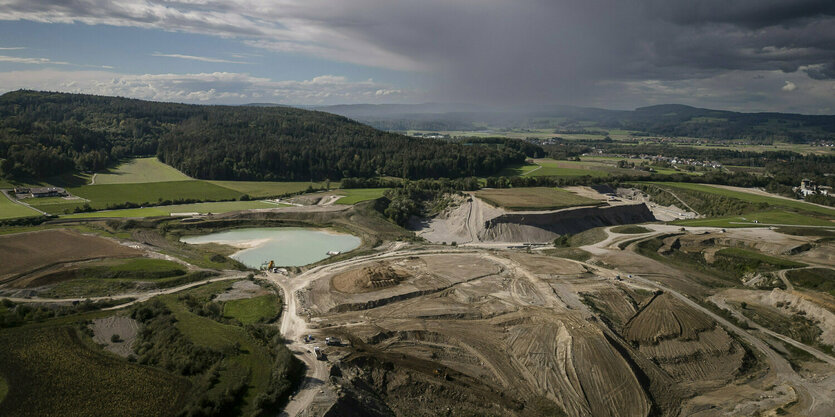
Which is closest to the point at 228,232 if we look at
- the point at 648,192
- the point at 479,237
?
the point at 479,237

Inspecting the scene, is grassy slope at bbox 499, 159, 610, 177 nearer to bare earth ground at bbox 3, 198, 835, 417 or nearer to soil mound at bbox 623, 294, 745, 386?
bare earth ground at bbox 3, 198, 835, 417

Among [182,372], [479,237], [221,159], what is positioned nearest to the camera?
[182,372]

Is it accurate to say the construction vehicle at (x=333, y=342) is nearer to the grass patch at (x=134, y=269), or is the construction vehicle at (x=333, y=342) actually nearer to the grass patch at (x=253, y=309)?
the grass patch at (x=253, y=309)

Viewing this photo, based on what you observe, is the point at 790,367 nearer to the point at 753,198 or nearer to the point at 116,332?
the point at 116,332

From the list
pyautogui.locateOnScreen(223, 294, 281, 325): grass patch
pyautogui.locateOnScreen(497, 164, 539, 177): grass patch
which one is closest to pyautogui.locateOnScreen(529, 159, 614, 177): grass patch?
pyautogui.locateOnScreen(497, 164, 539, 177): grass patch

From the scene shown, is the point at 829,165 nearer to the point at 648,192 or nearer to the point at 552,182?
the point at 648,192

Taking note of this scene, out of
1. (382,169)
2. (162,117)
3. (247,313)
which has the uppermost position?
(162,117)
